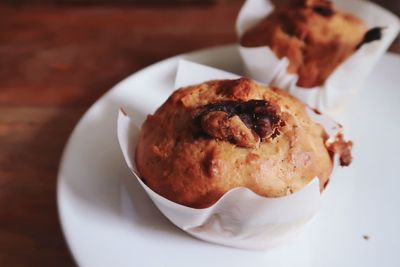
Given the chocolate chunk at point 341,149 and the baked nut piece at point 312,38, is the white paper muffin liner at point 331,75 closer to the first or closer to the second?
the baked nut piece at point 312,38

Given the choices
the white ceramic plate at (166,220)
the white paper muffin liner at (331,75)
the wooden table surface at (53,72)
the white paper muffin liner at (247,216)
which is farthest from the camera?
the white paper muffin liner at (331,75)

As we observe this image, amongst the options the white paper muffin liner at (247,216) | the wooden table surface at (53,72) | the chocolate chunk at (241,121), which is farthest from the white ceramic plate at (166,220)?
the chocolate chunk at (241,121)

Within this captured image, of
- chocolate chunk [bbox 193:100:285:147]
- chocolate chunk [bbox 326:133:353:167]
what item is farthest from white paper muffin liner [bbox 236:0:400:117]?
chocolate chunk [bbox 193:100:285:147]

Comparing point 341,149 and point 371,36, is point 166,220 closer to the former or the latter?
point 341,149

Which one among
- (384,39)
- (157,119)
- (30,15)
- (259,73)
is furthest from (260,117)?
(30,15)

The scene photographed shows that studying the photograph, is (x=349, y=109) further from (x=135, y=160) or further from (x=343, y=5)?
(x=135, y=160)

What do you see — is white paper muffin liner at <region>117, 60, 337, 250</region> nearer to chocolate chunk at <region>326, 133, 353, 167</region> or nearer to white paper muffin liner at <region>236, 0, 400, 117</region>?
chocolate chunk at <region>326, 133, 353, 167</region>
